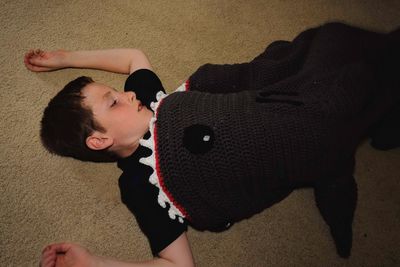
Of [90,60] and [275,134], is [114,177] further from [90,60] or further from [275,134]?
[275,134]

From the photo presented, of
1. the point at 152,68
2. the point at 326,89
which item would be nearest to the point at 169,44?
the point at 152,68

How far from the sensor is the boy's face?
84 cm

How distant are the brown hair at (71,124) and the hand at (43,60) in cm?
15

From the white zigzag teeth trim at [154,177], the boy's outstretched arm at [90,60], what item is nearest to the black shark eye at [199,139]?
the white zigzag teeth trim at [154,177]

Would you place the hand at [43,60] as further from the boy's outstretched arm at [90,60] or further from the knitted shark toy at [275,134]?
the knitted shark toy at [275,134]

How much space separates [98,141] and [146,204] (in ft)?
0.65

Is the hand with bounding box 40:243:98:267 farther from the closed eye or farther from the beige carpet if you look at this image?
the closed eye

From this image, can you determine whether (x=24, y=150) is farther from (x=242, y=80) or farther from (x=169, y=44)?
(x=242, y=80)

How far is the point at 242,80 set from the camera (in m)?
0.95

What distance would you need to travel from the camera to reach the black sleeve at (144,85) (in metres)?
0.95

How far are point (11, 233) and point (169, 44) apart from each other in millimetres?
690

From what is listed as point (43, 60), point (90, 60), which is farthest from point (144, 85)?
point (43, 60)

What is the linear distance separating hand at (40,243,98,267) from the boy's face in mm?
259

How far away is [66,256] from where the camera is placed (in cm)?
82
